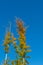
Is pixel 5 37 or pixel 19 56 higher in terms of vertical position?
pixel 5 37

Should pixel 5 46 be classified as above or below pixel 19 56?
above

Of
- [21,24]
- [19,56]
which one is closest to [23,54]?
[19,56]

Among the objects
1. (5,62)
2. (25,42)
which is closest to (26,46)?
(25,42)

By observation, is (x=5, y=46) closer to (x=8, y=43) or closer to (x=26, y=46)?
(x=8, y=43)

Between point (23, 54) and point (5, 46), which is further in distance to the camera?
point (5, 46)

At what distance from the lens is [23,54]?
62531 millimetres

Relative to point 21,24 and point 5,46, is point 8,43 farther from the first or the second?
point 21,24

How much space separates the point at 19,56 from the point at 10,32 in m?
7.64

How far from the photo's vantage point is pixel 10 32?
226ft

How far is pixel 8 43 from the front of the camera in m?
68.2

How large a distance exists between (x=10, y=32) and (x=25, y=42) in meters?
6.38

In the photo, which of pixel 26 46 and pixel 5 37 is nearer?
pixel 26 46

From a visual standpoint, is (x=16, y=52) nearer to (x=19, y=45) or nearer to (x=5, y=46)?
(x=19, y=45)

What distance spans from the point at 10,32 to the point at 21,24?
5115 millimetres
